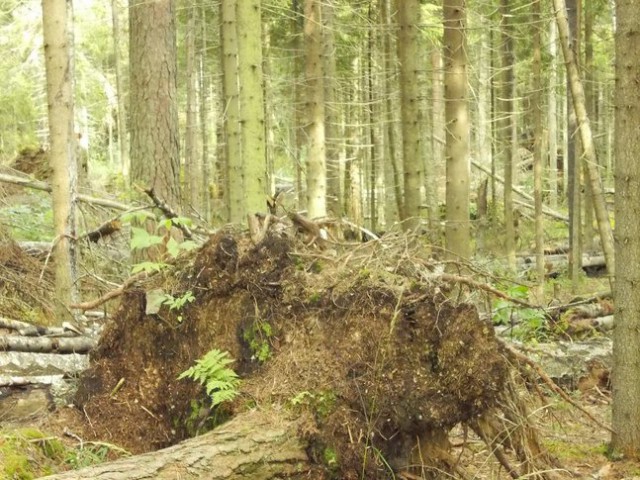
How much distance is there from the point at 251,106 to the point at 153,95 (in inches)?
45.7

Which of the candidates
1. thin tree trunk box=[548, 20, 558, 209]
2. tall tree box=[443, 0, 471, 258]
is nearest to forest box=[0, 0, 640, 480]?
tall tree box=[443, 0, 471, 258]

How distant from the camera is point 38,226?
1167cm

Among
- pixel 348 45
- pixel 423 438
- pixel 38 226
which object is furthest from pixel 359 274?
pixel 348 45

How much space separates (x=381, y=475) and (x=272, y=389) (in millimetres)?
813

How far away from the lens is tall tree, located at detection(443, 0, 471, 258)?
9769 mm

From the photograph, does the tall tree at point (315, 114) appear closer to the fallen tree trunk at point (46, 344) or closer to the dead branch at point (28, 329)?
the dead branch at point (28, 329)

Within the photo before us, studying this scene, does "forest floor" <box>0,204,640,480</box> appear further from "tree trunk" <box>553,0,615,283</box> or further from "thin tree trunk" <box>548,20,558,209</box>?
"thin tree trunk" <box>548,20,558,209</box>

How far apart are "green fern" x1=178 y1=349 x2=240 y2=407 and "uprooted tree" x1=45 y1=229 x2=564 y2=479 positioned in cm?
8

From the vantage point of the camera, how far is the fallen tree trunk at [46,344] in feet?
19.0

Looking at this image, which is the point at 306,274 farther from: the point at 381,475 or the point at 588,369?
the point at 588,369

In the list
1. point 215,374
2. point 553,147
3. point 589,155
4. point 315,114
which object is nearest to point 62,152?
point 215,374

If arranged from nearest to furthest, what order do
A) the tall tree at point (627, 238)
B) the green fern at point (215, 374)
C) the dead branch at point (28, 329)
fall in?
Result: the green fern at point (215, 374), the tall tree at point (627, 238), the dead branch at point (28, 329)

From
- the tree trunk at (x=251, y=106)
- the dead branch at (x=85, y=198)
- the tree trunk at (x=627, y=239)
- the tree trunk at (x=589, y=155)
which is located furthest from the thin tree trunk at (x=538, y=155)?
the dead branch at (x=85, y=198)

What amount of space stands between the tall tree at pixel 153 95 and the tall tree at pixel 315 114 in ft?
12.5
